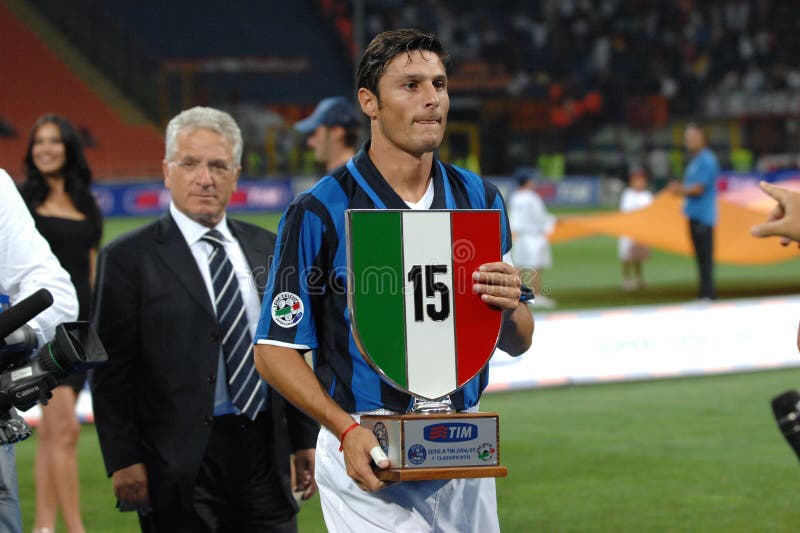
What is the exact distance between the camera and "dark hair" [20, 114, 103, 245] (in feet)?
21.7

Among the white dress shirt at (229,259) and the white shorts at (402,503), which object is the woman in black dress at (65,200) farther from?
the white shorts at (402,503)

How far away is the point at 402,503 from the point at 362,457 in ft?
1.00

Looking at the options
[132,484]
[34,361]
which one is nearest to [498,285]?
[34,361]

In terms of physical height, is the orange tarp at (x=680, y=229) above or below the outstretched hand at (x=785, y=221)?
below

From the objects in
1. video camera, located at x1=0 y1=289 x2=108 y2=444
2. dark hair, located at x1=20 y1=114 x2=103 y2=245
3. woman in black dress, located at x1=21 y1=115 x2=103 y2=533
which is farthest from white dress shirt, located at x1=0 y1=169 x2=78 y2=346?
dark hair, located at x1=20 y1=114 x2=103 y2=245

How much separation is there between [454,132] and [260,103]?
273 inches

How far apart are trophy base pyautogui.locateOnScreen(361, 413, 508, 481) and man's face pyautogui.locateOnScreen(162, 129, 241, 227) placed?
1.59m

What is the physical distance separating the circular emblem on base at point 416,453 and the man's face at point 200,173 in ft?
5.61

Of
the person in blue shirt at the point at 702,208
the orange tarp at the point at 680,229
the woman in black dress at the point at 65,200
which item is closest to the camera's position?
the woman in black dress at the point at 65,200

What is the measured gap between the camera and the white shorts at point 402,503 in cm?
319

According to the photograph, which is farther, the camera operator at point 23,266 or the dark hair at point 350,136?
the dark hair at point 350,136

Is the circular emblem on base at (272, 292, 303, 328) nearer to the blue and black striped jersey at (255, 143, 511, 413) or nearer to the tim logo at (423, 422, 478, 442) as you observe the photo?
the blue and black striped jersey at (255, 143, 511, 413)

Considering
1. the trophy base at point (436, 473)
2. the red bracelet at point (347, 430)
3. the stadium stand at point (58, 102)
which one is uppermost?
the stadium stand at point (58, 102)

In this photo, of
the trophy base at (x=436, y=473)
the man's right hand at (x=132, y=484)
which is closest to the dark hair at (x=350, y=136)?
the man's right hand at (x=132, y=484)
